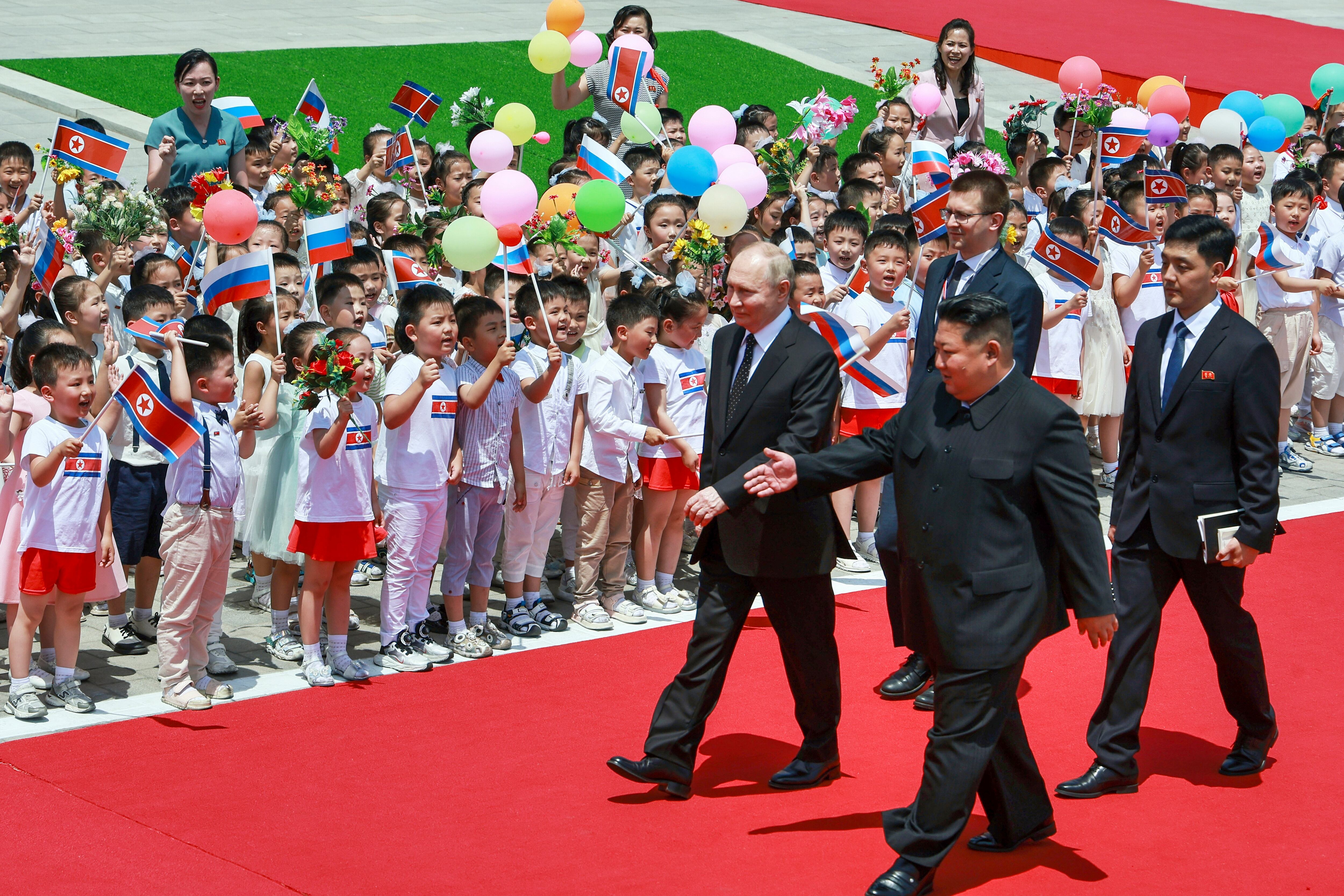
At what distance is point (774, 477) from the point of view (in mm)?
5613

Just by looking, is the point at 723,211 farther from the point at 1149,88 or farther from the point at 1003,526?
the point at 1149,88

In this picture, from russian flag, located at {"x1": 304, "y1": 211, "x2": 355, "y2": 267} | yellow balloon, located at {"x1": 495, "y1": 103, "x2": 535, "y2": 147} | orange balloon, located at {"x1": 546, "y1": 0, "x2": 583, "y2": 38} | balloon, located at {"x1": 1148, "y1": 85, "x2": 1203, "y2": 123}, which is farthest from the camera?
balloon, located at {"x1": 1148, "y1": 85, "x2": 1203, "y2": 123}

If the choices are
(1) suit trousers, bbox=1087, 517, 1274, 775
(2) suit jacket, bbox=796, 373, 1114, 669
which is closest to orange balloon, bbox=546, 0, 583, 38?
(1) suit trousers, bbox=1087, 517, 1274, 775

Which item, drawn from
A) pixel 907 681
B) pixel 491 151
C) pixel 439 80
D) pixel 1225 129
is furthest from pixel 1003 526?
pixel 439 80

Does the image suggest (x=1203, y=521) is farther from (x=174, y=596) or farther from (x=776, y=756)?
(x=174, y=596)

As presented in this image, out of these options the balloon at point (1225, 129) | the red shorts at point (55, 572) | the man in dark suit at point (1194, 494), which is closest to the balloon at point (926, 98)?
the balloon at point (1225, 129)

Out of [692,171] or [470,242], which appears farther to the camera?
[692,171]

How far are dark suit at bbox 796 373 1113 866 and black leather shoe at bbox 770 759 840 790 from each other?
0.86 meters

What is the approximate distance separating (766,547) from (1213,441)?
192cm

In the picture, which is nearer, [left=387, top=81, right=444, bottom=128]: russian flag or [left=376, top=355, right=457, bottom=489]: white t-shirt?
[left=376, top=355, right=457, bottom=489]: white t-shirt

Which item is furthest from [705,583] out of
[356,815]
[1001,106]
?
[1001,106]

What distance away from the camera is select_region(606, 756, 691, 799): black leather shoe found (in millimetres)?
6000

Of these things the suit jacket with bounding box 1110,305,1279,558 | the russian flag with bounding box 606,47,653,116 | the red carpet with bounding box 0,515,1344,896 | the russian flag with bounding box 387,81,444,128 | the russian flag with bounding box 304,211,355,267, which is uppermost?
the russian flag with bounding box 606,47,653,116

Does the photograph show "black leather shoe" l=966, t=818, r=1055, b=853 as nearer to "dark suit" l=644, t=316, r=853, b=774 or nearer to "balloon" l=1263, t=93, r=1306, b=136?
"dark suit" l=644, t=316, r=853, b=774
